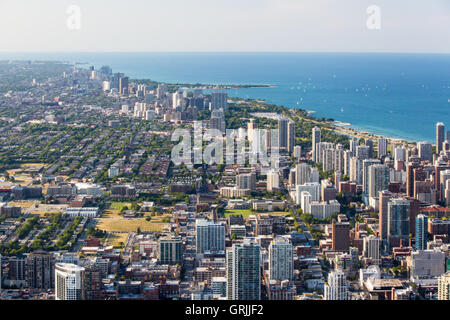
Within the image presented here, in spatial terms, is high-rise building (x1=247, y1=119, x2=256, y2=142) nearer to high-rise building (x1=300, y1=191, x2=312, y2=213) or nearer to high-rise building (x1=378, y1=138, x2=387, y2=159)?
high-rise building (x1=378, y1=138, x2=387, y2=159)

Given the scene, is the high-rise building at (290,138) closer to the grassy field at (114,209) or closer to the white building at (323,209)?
the white building at (323,209)

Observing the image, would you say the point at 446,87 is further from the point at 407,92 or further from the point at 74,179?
the point at 74,179

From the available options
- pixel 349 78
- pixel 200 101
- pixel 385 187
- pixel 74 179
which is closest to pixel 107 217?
pixel 74 179

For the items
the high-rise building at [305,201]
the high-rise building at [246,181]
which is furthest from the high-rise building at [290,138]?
the high-rise building at [305,201]

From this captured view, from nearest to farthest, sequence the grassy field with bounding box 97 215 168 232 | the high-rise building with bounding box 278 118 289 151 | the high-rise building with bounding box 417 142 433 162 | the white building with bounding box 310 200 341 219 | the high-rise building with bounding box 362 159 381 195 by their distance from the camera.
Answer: the grassy field with bounding box 97 215 168 232, the white building with bounding box 310 200 341 219, the high-rise building with bounding box 362 159 381 195, the high-rise building with bounding box 417 142 433 162, the high-rise building with bounding box 278 118 289 151

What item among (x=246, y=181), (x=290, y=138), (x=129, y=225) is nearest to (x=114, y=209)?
(x=129, y=225)

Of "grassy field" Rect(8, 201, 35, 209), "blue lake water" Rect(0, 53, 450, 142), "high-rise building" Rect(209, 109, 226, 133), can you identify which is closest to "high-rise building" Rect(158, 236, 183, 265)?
"grassy field" Rect(8, 201, 35, 209)
